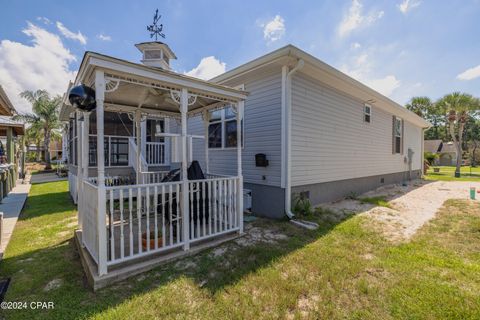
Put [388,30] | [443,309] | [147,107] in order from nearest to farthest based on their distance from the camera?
1. [443,309]
2. [147,107]
3. [388,30]

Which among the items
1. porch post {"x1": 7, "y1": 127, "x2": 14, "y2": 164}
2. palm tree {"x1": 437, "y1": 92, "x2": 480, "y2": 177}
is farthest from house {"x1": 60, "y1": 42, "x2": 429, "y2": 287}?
palm tree {"x1": 437, "y1": 92, "x2": 480, "y2": 177}

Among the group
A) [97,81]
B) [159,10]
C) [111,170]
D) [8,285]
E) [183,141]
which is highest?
[159,10]

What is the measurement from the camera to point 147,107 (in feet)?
17.0

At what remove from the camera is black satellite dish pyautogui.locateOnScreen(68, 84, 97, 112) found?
2.83 meters

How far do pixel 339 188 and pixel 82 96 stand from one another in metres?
7.05

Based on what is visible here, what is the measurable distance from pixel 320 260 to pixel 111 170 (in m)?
7.86

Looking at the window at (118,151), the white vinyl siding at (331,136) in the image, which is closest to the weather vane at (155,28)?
the white vinyl siding at (331,136)

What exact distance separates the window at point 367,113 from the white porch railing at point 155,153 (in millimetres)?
8087

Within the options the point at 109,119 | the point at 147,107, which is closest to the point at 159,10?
the point at 147,107

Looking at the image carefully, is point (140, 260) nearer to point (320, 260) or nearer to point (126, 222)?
point (126, 222)

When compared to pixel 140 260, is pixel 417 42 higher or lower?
higher

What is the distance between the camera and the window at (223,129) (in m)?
6.32

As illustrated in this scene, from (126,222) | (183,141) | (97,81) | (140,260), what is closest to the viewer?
(97,81)

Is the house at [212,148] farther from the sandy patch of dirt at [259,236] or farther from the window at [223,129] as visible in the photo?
the sandy patch of dirt at [259,236]
